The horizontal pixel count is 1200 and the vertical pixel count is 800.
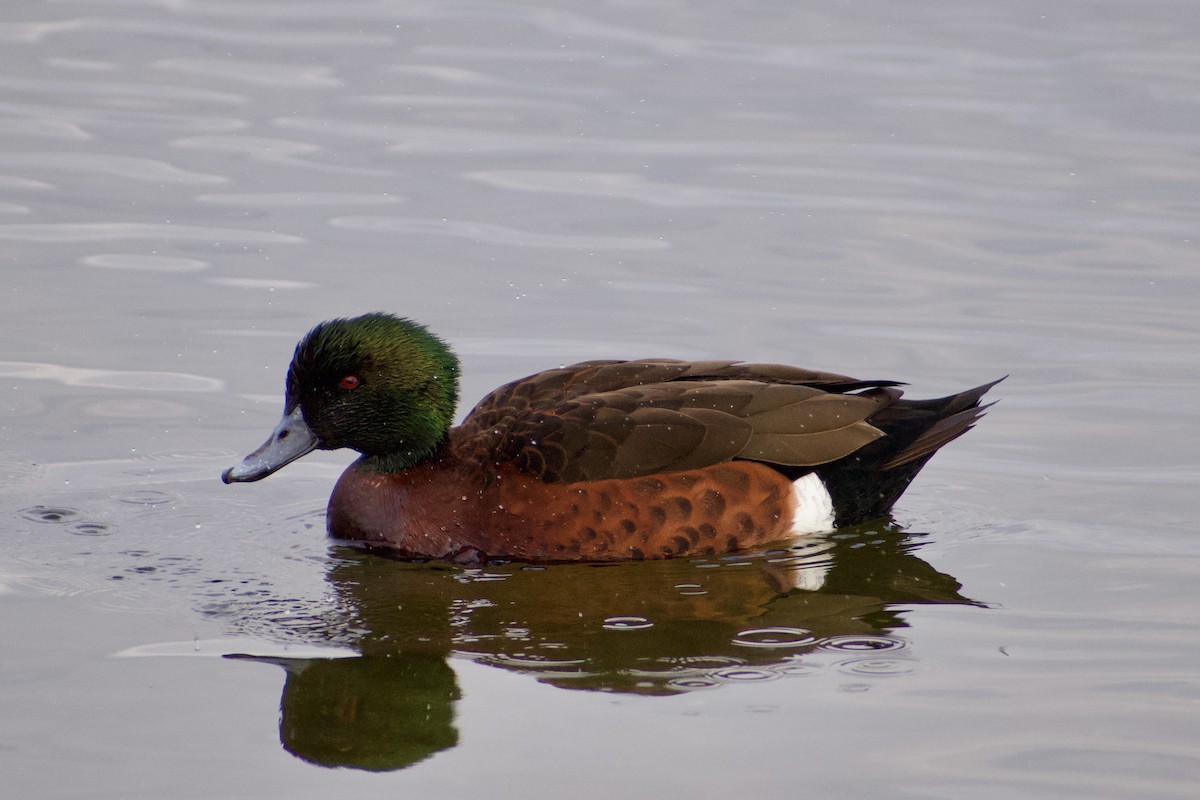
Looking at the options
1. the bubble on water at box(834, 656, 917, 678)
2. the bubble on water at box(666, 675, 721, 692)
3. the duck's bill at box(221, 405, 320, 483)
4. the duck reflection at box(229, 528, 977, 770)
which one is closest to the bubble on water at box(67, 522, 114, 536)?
the duck's bill at box(221, 405, 320, 483)

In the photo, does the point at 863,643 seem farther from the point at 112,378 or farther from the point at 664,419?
the point at 112,378

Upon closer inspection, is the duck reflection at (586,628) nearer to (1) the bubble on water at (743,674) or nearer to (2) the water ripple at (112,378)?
(1) the bubble on water at (743,674)

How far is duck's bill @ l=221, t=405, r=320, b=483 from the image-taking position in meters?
7.15

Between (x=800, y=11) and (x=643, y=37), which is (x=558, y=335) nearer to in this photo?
(x=643, y=37)

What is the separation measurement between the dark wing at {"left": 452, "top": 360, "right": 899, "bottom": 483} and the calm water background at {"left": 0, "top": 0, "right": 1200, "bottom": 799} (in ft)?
1.43

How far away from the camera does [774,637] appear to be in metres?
6.20

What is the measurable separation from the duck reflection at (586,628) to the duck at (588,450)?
0.41 ft

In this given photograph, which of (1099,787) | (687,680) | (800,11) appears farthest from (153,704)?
(800,11)

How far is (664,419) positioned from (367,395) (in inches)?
47.6

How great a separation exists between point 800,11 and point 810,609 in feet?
33.6

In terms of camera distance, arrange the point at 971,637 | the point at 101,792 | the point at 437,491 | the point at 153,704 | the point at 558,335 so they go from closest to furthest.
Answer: the point at 101,792
the point at 153,704
the point at 971,637
the point at 437,491
the point at 558,335

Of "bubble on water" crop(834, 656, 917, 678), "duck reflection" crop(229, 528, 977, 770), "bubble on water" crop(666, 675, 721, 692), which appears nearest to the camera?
"duck reflection" crop(229, 528, 977, 770)

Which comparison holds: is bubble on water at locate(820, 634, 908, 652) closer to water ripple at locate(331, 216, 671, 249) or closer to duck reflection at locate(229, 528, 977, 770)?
duck reflection at locate(229, 528, 977, 770)

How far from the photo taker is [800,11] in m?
15.9
